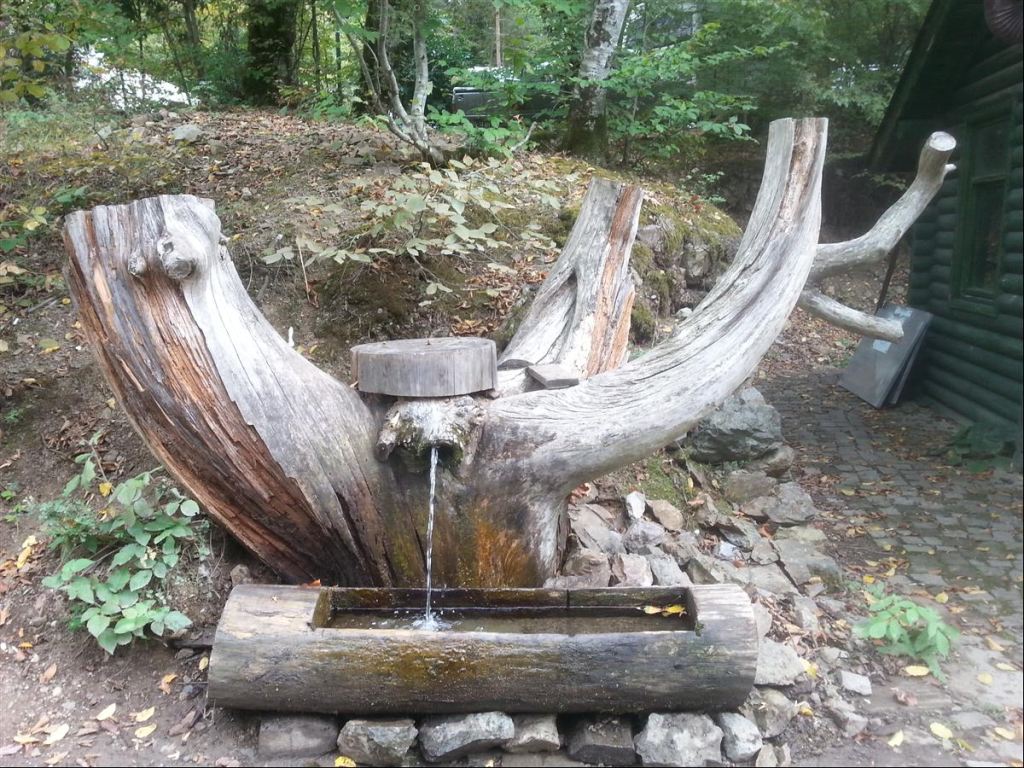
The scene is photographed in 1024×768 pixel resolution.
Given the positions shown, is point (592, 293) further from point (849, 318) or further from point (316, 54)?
point (316, 54)

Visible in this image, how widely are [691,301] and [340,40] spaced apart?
14.9ft

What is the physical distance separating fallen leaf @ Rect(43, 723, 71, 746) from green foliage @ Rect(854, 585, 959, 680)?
253 centimetres

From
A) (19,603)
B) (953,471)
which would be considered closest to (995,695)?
(953,471)

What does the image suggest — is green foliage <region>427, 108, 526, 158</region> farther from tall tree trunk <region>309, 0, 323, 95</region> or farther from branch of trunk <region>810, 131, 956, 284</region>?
branch of trunk <region>810, 131, 956, 284</region>

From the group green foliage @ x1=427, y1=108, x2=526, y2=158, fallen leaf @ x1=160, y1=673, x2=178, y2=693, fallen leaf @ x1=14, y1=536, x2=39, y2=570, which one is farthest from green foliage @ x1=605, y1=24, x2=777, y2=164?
fallen leaf @ x1=14, y1=536, x2=39, y2=570

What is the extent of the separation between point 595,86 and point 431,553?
177 inches

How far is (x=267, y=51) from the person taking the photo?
373 inches

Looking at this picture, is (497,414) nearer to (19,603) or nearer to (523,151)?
(19,603)

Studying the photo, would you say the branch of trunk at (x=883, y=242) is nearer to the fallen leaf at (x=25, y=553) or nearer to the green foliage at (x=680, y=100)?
the green foliage at (x=680, y=100)

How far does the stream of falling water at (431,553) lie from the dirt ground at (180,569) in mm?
652

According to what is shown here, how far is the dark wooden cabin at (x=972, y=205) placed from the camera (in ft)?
4.03

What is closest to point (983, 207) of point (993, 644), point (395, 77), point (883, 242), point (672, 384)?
point (883, 242)

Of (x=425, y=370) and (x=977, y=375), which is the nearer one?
(x=977, y=375)

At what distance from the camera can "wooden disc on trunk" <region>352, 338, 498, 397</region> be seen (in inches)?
109
